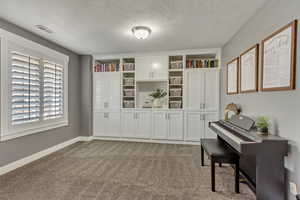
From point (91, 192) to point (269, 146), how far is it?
2170 millimetres

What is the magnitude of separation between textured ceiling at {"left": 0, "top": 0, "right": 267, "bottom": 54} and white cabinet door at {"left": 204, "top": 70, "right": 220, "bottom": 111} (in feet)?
2.74

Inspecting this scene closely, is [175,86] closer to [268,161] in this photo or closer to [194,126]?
[194,126]

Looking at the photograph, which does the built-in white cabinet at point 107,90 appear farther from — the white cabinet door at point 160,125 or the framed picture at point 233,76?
the framed picture at point 233,76

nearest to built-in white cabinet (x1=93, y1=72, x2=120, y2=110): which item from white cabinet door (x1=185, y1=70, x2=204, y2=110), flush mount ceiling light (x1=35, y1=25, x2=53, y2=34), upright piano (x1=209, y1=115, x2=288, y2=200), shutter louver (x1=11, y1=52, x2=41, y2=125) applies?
shutter louver (x1=11, y1=52, x2=41, y2=125)

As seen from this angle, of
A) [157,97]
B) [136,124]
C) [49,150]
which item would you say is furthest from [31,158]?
[157,97]

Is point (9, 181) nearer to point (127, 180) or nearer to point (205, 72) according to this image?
point (127, 180)

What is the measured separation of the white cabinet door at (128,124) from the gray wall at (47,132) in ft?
4.42

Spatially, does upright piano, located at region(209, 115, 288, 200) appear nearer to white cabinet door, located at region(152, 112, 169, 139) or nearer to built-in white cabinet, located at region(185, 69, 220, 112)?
built-in white cabinet, located at region(185, 69, 220, 112)

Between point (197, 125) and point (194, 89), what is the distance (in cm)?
96

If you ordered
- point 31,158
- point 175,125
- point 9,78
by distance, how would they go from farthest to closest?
point 175,125 → point 31,158 → point 9,78

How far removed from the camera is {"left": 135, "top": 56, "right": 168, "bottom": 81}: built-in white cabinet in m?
4.32

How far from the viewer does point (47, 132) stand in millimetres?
3480

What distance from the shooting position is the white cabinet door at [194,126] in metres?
4.14

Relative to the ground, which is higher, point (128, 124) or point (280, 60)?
point (280, 60)
